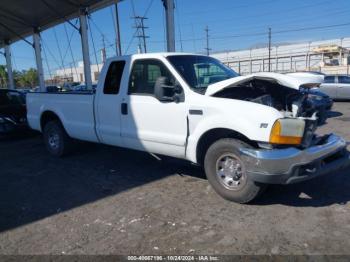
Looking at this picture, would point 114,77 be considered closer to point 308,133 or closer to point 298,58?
point 308,133

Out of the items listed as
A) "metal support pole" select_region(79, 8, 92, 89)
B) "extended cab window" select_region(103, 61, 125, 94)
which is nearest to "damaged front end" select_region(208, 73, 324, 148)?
"extended cab window" select_region(103, 61, 125, 94)

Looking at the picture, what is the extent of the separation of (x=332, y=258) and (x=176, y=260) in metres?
1.44

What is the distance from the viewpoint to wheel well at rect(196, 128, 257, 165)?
456cm

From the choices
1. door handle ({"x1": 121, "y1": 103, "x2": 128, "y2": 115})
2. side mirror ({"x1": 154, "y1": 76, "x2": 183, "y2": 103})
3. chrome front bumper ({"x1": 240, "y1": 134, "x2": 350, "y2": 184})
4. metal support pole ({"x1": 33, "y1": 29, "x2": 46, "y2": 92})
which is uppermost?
metal support pole ({"x1": 33, "y1": 29, "x2": 46, "y2": 92})

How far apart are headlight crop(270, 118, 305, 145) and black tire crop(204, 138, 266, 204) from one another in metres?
0.43

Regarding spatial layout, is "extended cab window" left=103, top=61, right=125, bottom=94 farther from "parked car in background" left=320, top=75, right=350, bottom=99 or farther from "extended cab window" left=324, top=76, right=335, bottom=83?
"extended cab window" left=324, top=76, right=335, bottom=83

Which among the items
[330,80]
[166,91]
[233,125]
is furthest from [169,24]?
[330,80]

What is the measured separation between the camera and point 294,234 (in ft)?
12.2

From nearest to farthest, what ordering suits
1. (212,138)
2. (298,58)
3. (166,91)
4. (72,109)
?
(212,138), (166,91), (72,109), (298,58)

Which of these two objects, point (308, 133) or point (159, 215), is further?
point (159, 215)

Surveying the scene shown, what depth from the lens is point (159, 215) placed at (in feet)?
14.3

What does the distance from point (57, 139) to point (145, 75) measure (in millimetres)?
3109

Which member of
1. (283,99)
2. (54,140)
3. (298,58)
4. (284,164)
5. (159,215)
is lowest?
(159,215)

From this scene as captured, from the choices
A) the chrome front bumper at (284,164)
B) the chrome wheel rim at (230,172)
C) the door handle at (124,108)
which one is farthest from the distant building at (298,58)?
the chrome wheel rim at (230,172)
